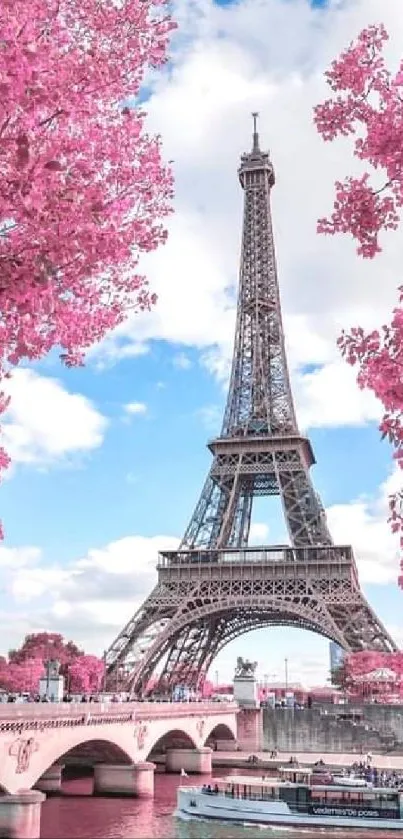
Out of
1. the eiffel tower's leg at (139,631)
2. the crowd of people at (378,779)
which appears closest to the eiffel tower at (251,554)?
the eiffel tower's leg at (139,631)

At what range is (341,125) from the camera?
1005cm

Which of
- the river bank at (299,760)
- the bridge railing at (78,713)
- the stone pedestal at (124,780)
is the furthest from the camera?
the river bank at (299,760)

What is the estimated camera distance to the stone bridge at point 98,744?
2661 centimetres

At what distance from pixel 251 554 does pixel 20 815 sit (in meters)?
41.2

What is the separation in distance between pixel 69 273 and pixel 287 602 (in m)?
56.0

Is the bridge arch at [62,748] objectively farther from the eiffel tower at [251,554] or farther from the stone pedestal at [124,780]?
the eiffel tower at [251,554]

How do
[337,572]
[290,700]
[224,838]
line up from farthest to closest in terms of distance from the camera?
[290,700] → [337,572] → [224,838]

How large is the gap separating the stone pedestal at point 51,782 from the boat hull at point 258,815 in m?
7.93

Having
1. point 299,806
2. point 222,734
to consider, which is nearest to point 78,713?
point 299,806

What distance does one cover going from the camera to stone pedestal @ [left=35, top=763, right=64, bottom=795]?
132 feet

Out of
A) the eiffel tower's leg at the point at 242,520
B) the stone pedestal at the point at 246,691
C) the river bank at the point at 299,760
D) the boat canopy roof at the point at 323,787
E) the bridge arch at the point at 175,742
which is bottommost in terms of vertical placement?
the river bank at the point at 299,760

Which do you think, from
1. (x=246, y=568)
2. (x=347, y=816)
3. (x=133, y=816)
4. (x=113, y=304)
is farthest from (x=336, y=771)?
(x=113, y=304)

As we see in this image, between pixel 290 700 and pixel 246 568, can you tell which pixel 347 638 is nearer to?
pixel 246 568

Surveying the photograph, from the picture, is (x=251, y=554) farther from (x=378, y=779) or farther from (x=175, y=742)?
(x=378, y=779)
